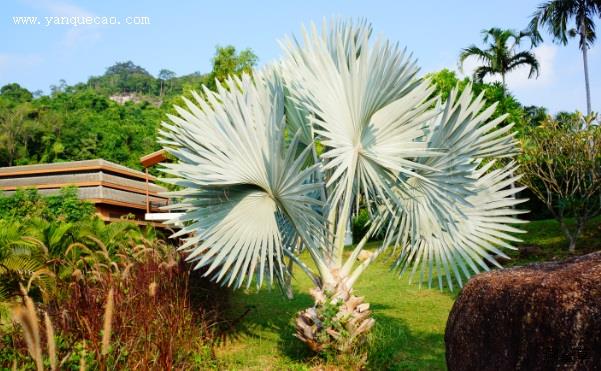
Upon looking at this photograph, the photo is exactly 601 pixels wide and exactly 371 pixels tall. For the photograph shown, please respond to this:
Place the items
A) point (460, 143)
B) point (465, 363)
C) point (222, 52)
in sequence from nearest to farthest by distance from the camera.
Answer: point (465, 363) < point (460, 143) < point (222, 52)

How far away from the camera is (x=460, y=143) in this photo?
662 centimetres

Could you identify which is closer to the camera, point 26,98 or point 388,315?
point 388,315

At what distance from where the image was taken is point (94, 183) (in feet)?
55.8

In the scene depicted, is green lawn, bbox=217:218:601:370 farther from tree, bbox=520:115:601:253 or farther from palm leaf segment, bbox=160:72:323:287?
palm leaf segment, bbox=160:72:323:287

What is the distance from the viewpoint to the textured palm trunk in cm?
615

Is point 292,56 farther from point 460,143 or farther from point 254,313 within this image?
point 254,313

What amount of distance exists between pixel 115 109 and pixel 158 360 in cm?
3714

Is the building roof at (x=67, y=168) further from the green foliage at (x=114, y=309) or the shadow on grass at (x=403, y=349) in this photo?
the shadow on grass at (x=403, y=349)

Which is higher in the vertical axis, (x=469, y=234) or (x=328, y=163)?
(x=328, y=163)

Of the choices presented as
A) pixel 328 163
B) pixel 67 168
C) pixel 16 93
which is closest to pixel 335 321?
pixel 328 163

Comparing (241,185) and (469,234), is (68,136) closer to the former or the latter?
(241,185)

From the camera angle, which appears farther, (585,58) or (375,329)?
(585,58)

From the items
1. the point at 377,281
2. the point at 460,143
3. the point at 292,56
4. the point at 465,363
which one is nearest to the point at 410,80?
the point at 460,143

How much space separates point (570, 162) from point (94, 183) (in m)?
13.6
